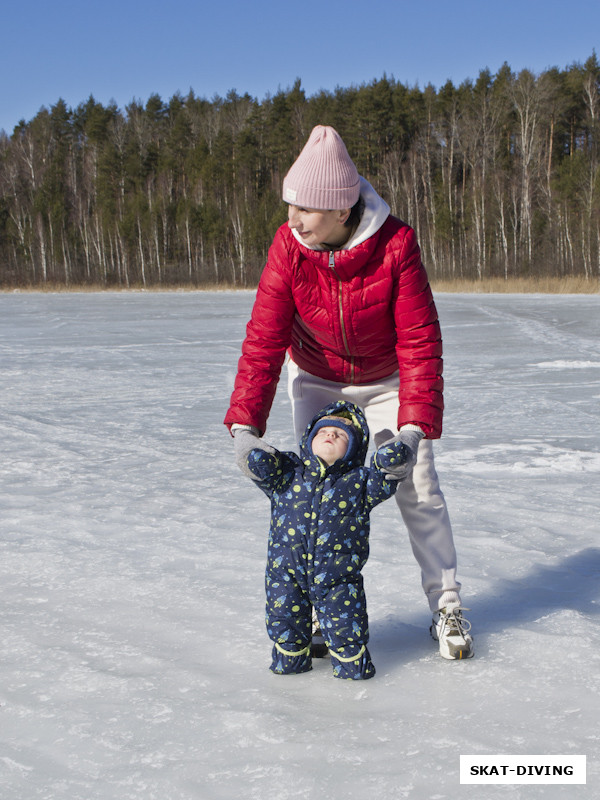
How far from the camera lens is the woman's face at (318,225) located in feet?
6.17

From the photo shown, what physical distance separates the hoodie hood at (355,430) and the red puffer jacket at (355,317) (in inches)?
3.8

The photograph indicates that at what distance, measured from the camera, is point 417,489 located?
2.08 meters

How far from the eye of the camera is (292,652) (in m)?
1.92

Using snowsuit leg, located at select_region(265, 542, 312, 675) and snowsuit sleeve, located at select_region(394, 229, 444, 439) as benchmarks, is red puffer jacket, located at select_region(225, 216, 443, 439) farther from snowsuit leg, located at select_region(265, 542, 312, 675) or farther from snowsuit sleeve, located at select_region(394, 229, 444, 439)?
snowsuit leg, located at select_region(265, 542, 312, 675)

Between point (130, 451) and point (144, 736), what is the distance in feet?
9.05

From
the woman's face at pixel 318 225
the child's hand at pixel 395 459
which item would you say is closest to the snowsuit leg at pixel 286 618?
the child's hand at pixel 395 459

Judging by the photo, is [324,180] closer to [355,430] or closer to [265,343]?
[265,343]

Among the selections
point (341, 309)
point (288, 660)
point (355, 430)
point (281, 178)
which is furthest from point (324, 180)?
point (281, 178)

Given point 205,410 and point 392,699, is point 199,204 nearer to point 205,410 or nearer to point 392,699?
point 205,410

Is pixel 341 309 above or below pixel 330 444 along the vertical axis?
above

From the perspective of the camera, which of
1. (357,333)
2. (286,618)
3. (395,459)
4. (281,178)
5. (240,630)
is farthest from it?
(281,178)

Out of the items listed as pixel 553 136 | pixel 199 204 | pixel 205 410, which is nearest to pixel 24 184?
pixel 199 204

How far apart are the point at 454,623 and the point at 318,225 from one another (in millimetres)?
1019

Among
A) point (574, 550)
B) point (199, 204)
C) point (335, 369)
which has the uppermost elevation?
point (199, 204)
